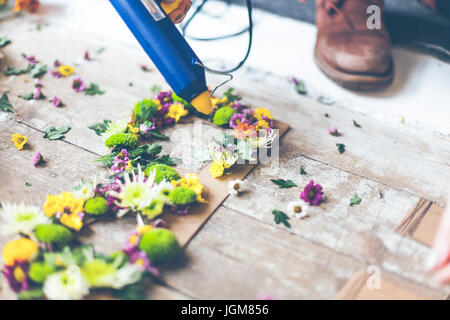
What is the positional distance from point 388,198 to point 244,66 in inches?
25.2

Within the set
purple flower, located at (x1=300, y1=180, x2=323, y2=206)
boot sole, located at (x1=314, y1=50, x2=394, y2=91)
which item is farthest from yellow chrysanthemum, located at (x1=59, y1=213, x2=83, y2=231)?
boot sole, located at (x1=314, y1=50, x2=394, y2=91)

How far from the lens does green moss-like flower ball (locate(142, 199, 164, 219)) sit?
773mm

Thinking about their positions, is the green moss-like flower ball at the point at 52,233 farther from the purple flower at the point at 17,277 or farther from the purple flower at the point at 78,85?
the purple flower at the point at 78,85

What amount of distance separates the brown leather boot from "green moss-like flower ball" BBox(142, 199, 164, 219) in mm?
714

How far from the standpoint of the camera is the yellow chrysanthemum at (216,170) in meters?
0.88

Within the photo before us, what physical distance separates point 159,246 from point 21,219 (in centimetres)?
26

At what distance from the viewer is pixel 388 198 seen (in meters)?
0.85

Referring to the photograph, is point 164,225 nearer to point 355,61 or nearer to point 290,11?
point 355,61

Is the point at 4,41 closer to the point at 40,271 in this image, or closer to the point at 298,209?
the point at 40,271

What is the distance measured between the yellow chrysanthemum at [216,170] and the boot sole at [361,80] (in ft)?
1.78

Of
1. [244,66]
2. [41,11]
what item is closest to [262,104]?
[244,66]

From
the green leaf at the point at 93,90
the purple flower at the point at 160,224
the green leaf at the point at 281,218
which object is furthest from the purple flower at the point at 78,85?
the green leaf at the point at 281,218

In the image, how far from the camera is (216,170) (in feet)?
2.90

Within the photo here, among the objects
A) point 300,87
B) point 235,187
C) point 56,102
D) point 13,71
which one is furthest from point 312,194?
point 13,71
